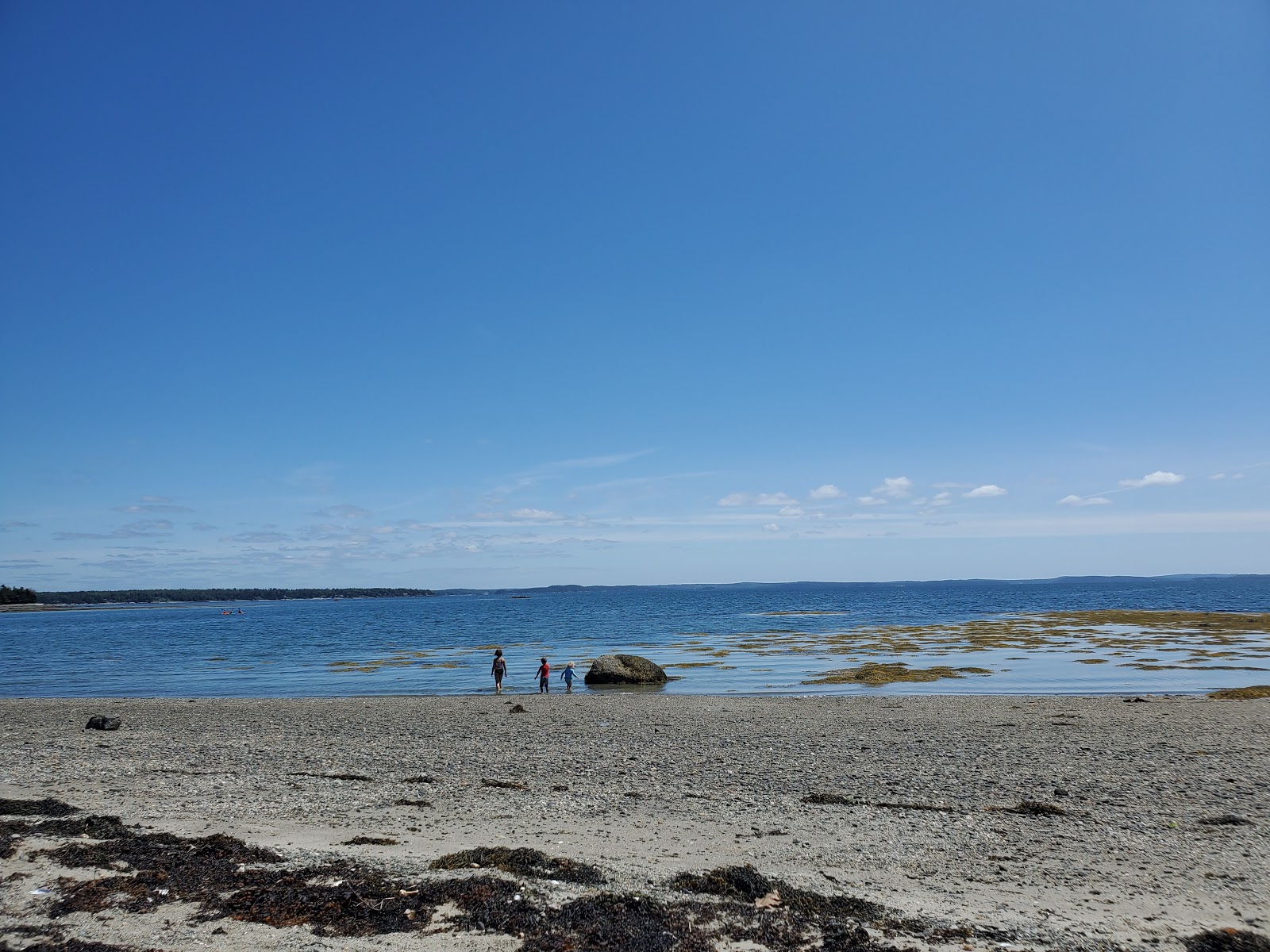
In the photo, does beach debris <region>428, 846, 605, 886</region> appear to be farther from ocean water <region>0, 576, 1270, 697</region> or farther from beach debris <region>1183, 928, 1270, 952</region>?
ocean water <region>0, 576, 1270, 697</region>

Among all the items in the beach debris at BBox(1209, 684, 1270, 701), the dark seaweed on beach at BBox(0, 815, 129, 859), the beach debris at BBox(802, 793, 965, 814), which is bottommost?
the beach debris at BBox(1209, 684, 1270, 701)

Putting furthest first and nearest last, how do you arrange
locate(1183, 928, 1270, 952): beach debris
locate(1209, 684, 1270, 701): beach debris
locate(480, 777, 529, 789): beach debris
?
locate(1209, 684, 1270, 701): beach debris → locate(480, 777, 529, 789): beach debris → locate(1183, 928, 1270, 952): beach debris

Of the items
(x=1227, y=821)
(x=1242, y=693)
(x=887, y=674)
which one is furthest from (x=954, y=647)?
(x=1227, y=821)

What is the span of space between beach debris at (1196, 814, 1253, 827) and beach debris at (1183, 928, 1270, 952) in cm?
493

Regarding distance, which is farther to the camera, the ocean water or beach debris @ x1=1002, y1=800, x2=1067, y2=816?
the ocean water

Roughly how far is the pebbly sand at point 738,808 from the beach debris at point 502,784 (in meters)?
0.08

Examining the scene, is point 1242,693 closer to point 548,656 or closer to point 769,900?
point 769,900

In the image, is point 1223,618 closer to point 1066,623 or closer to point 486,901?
point 1066,623

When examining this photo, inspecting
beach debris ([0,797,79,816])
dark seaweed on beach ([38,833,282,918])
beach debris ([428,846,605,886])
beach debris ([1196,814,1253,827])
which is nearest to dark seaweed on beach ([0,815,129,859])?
dark seaweed on beach ([38,833,282,918])

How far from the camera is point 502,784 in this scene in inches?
614

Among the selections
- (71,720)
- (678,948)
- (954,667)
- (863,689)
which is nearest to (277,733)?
(71,720)

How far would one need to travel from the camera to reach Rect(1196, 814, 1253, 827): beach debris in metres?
12.2

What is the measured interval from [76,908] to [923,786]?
12.9m

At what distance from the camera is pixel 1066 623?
74.9 metres
